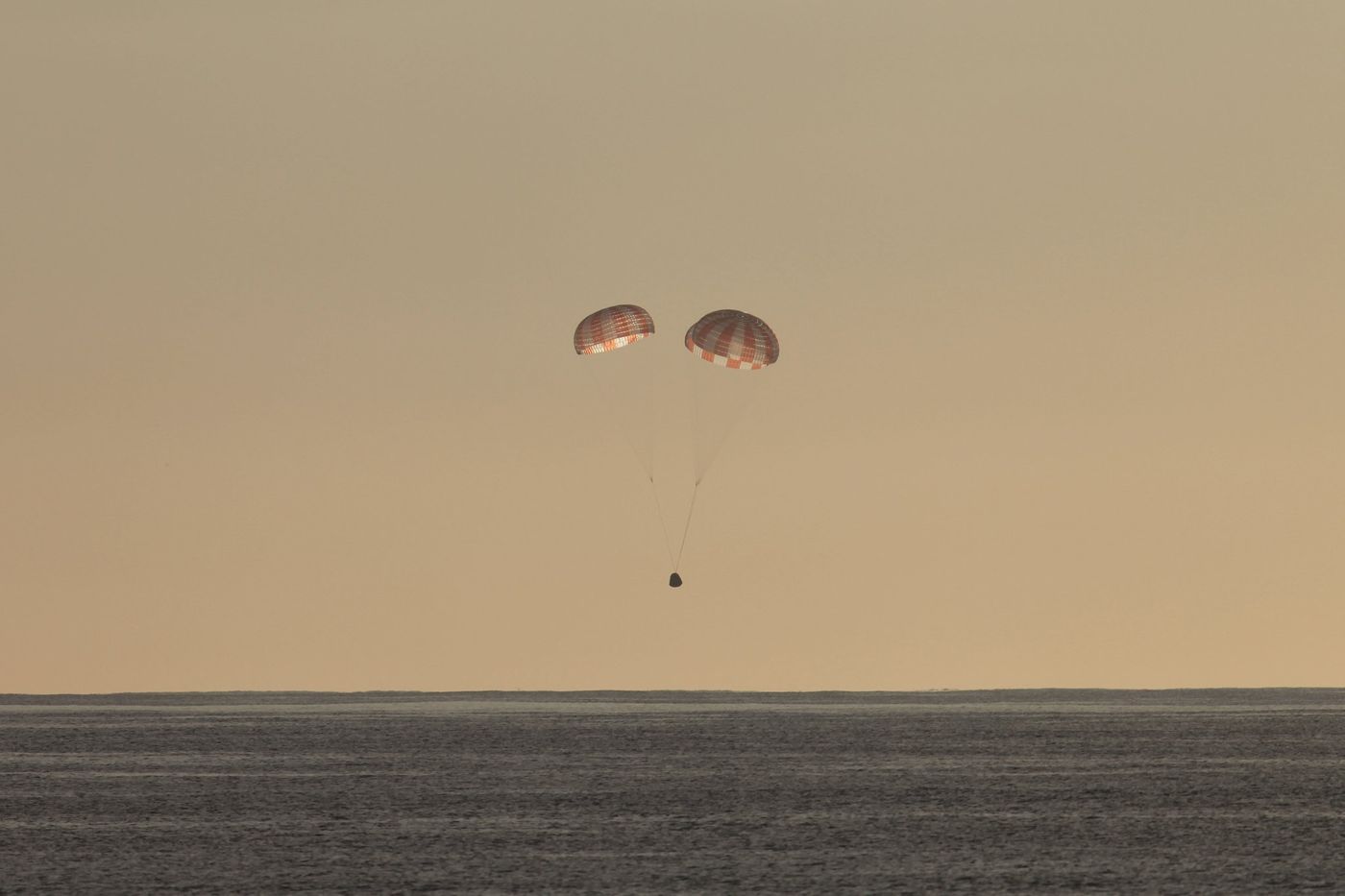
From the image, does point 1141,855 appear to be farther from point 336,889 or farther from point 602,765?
point 602,765

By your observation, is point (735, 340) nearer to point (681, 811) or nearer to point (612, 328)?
point (612, 328)

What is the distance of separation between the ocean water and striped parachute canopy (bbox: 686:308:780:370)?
37.2ft

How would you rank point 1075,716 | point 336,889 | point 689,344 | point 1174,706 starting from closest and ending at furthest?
point 336,889 < point 689,344 < point 1075,716 < point 1174,706

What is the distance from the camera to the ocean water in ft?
76.2

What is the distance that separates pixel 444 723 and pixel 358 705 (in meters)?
30.9

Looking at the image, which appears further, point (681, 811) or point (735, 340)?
point (735, 340)

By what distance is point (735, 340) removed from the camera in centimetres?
5053

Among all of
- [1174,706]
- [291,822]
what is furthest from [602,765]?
[1174,706]

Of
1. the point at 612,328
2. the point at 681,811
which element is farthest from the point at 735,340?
the point at 681,811

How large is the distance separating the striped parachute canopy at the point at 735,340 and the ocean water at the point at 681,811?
11.3 meters

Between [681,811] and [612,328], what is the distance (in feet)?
72.3

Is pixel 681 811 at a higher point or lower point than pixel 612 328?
lower

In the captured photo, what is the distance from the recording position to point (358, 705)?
102m

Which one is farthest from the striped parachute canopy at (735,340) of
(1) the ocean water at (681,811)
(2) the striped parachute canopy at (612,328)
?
(1) the ocean water at (681,811)
